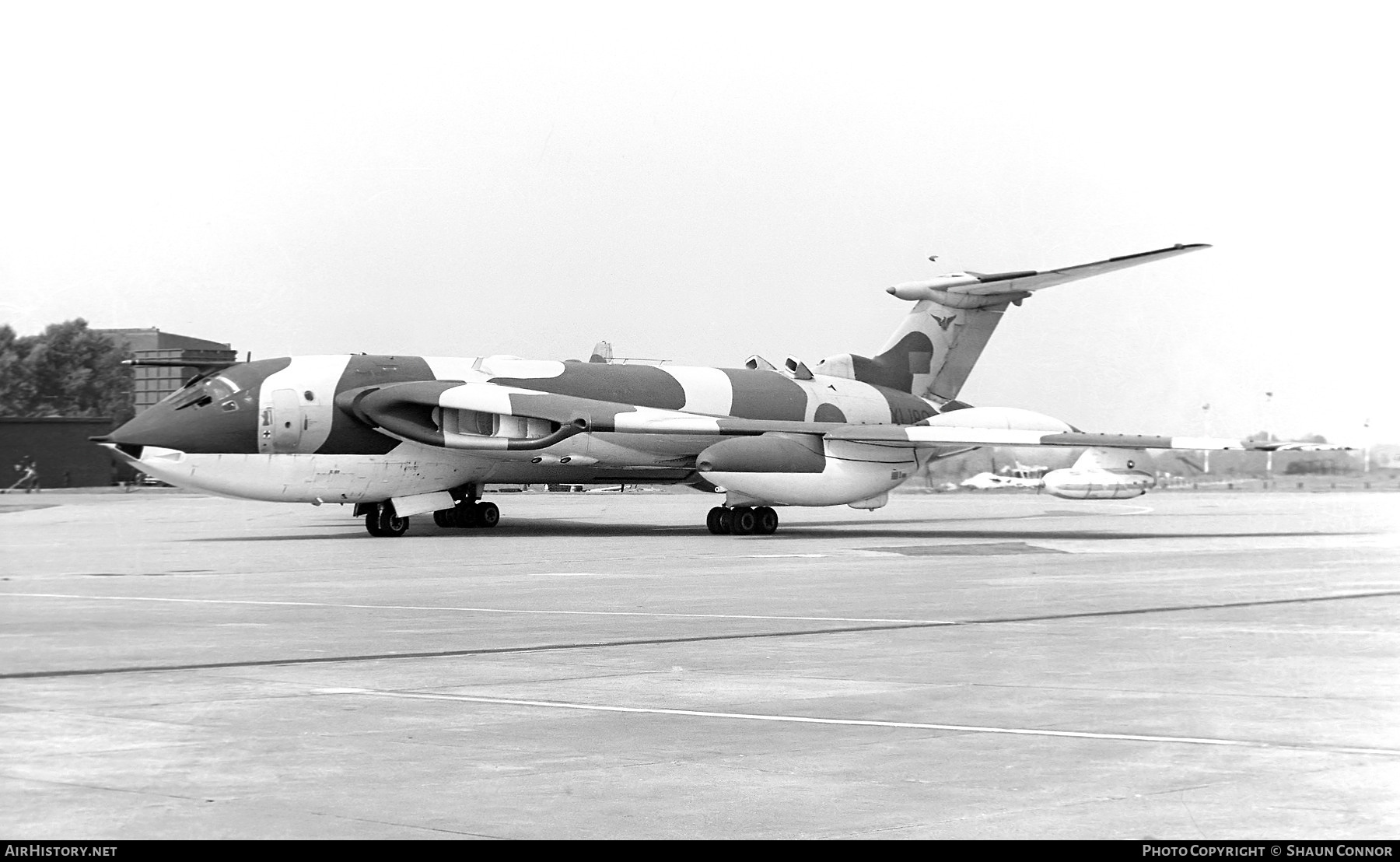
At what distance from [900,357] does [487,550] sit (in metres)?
15.9

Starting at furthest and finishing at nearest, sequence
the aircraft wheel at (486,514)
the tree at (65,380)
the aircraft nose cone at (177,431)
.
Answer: the tree at (65,380) < the aircraft wheel at (486,514) < the aircraft nose cone at (177,431)

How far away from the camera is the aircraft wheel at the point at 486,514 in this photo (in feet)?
120

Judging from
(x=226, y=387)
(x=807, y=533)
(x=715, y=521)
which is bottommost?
(x=807, y=533)

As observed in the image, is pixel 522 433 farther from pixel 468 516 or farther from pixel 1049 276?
pixel 1049 276

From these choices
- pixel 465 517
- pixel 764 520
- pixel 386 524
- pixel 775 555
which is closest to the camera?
pixel 775 555

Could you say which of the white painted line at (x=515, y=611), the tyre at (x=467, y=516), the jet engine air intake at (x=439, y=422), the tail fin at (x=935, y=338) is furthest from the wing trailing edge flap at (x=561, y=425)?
the white painted line at (x=515, y=611)

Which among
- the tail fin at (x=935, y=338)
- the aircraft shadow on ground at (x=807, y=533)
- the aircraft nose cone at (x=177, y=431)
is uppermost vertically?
the tail fin at (x=935, y=338)

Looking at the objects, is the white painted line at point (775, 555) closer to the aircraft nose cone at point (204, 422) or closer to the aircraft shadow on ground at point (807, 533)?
the aircraft shadow on ground at point (807, 533)

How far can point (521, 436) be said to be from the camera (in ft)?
107

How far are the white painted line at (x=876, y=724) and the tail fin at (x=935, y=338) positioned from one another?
30.0 metres

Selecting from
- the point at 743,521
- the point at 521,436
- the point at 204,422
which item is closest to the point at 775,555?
the point at 743,521

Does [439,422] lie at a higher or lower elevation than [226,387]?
lower

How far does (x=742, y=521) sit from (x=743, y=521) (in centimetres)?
2
